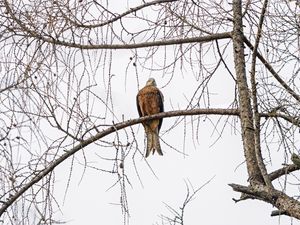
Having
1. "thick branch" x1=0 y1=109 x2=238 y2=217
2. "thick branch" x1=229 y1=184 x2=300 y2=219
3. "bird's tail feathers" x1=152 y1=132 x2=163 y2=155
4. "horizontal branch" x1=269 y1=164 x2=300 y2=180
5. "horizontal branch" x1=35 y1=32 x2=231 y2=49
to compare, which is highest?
"horizontal branch" x1=35 y1=32 x2=231 y2=49

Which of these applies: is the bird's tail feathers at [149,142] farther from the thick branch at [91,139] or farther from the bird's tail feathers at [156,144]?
the thick branch at [91,139]

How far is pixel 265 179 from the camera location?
3.21 m

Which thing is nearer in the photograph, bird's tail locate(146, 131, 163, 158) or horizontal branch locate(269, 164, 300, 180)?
horizontal branch locate(269, 164, 300, 180)

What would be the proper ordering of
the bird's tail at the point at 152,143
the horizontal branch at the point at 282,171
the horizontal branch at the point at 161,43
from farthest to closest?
the bird's tail at the point at 152,143
the horizontal branch at the point at 161,43
the horizontal branch at the point at 282,171

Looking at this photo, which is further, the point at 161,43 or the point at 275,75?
the point at 161,43

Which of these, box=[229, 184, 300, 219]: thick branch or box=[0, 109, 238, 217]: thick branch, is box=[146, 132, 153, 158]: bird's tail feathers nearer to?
box=[0, 109, 238, 217]: thick branch

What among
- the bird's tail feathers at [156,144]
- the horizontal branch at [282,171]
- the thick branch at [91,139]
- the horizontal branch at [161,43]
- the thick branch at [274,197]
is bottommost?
the thick branch at [274,197]

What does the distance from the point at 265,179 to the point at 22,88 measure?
125 centimetres

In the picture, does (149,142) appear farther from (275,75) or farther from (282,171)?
(282,171)

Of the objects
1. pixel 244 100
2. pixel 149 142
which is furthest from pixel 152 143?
pixel 244 100

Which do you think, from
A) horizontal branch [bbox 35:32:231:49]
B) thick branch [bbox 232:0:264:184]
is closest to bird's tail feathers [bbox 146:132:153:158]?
horizontal branch [bbox 35:32:231:49]

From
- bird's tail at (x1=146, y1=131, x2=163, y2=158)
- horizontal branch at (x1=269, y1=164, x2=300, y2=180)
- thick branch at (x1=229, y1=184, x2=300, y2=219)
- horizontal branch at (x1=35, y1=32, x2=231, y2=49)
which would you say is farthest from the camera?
bird's tail at (x1=146, y1=131, x2=163, y2=158)

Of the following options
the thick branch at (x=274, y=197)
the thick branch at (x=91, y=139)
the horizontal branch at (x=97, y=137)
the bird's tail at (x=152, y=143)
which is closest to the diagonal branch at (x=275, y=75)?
the horizontal branch at (x=97, y=137)

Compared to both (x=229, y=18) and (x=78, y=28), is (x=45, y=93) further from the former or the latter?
(x=229, y=18)
